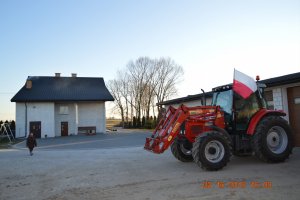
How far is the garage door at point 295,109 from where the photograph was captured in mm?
12730

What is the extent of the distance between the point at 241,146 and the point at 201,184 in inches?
110

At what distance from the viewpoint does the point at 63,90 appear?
39.8 metres

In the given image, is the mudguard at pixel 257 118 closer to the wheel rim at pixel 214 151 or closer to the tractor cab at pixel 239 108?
the tractor cab at pixel 239 108

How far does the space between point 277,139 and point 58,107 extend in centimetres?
3258

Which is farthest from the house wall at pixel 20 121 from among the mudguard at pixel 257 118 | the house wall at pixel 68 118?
the mudguard at pixel 257 118

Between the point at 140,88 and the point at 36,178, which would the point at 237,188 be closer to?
the point at 36,178

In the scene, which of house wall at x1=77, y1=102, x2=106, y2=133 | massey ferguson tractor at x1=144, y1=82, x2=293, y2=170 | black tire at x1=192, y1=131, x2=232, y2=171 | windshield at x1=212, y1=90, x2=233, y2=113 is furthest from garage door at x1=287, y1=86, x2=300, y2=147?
house wall at x1=77, y1=102, x2=106, y2=133

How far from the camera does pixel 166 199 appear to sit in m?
6.18

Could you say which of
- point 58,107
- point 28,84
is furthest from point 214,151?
point 28,84

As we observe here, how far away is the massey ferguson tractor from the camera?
867 centimetres

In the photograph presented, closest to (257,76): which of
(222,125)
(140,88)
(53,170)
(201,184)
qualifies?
(222,125)

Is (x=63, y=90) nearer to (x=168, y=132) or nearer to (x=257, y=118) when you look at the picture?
(x=168, y=132)

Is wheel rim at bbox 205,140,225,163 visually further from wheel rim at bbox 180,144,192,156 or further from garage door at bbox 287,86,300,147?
garage door at bbox 287,86,300,147

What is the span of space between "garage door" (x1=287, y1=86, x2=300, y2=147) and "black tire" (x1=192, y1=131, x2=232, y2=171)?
5.52 m
